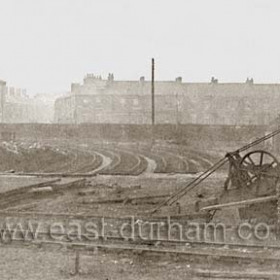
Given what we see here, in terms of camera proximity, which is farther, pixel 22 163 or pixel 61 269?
pixel 22 163

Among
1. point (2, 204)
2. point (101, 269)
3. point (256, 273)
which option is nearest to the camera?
point (256, 273)

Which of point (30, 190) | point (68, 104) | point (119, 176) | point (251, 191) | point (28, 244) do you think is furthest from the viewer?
point (68, 104)

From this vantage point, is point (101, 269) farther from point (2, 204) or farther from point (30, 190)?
point (30, 190)

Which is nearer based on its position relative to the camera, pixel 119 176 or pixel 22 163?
pixel 119 176

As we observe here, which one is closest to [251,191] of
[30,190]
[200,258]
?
[200,258]

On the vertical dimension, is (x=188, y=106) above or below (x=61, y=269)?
above

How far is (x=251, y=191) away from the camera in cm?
1146

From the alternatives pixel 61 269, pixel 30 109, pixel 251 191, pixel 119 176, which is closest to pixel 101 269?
pixel 61 269

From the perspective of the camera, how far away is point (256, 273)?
24.2ft

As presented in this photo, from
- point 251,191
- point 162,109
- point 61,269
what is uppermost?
point 162,109

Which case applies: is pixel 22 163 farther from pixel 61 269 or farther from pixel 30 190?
pixel 61 269

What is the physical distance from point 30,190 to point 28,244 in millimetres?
7738

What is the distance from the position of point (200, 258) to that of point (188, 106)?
73.2 meters

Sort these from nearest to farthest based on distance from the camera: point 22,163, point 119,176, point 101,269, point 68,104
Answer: point 101,269, point 119,176, point 22,163, point 68,104
